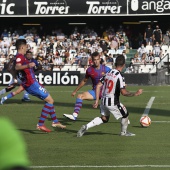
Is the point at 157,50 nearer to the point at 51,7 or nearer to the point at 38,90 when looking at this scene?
the point at 51,7

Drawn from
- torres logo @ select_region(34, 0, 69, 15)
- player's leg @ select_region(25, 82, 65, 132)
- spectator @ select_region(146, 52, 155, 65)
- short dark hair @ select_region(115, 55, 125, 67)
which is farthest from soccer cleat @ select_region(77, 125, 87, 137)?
torres logo @ select_region(34, 0, 69, 15)

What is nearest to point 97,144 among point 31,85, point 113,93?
point 113,93

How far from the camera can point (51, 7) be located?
4034 cm

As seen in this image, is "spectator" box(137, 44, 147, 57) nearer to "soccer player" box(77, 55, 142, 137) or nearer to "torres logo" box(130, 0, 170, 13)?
"torres logo" box(130, 0, 170, 13)

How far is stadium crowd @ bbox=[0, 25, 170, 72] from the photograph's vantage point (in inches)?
1426

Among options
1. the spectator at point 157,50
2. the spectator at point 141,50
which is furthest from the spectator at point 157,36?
the spectator at point 157,50

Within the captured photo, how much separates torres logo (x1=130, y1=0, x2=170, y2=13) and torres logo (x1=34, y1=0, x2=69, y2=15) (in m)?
4.44

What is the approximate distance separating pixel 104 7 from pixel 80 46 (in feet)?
10.9

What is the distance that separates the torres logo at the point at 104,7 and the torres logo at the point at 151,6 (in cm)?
101

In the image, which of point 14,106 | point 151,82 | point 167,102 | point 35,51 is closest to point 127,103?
point 167,102

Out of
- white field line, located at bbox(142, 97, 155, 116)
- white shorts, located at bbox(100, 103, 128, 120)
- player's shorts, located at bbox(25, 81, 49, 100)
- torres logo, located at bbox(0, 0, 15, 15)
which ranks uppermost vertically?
torres logo, located at bbox(0, 0, 15, 15)

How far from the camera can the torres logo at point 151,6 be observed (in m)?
39.5

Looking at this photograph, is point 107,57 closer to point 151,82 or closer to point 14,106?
point 151,82

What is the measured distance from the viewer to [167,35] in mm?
39594
